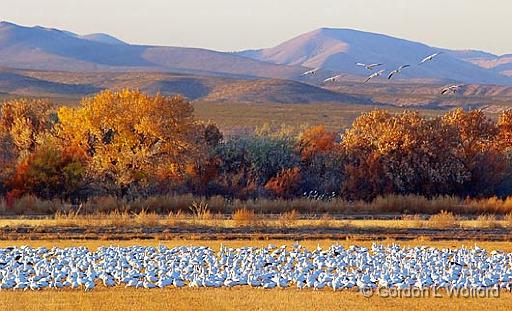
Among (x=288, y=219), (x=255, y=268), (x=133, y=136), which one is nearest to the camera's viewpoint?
(x=255, y=268)

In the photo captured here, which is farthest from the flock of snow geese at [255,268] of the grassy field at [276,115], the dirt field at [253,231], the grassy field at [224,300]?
the grassy field at [276,115]

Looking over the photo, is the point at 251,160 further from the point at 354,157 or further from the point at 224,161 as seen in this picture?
the point at 354,157

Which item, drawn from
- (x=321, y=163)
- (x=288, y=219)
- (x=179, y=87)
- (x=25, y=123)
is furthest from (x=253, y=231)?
(x=179, y=87)

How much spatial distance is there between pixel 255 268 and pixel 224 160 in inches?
941

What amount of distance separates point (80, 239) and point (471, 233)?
11765 mm

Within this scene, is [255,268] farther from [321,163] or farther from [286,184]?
[321,163]

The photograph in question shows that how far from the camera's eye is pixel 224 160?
44.8 m

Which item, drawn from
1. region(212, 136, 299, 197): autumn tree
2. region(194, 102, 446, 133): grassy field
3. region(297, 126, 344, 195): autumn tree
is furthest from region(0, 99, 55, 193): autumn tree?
region(194, 102, 446, 133): grassy field

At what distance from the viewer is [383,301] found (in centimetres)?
1848

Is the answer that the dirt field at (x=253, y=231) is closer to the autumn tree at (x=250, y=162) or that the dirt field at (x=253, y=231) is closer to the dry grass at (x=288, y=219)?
the dry grass at (x=288, y=219)

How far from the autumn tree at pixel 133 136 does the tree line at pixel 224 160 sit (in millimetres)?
42

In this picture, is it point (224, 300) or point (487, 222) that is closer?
point (224, 300)

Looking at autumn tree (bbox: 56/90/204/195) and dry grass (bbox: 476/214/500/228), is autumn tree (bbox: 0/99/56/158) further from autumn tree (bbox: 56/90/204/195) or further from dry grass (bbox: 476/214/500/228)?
dry grass (bbox: 476/214/500/228)

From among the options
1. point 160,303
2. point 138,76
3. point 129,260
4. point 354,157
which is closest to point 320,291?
point 160,303
